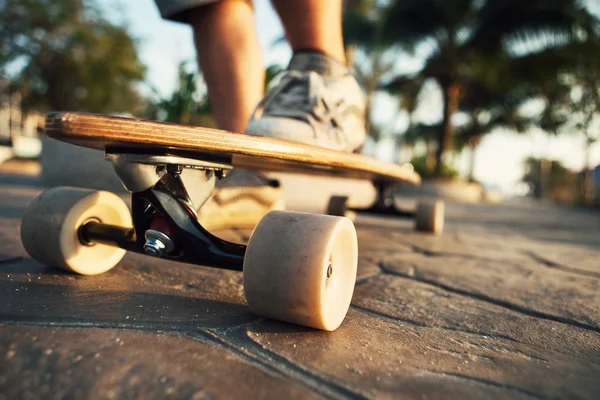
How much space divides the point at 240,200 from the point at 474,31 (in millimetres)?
11466

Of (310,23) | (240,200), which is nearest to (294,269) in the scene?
(310,23)

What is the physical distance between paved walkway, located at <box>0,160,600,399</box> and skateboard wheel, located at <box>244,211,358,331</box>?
4cm

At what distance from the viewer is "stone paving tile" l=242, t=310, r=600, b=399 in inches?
24.0

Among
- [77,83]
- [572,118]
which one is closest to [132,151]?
[77,83]

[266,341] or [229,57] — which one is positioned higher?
[229,57]

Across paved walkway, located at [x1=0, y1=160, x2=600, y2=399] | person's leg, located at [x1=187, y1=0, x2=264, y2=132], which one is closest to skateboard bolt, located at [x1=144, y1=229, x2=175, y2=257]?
paved walkway, located at [x1=0, y1=160, x2=600, y2=399]

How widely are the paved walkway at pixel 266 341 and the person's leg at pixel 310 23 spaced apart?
81 centimetres

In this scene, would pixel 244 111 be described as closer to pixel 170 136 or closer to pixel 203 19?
pixel 203 19

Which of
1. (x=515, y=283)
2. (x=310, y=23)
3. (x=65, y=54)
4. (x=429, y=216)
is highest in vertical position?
(x=65, y=54)

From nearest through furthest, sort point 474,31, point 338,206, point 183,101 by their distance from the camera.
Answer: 1. point 338,206
2. point 183,101
3. point 474,31

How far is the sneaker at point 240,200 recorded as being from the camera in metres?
1.77

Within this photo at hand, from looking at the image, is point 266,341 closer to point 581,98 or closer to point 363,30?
point 363,30

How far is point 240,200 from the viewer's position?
1.91 metres

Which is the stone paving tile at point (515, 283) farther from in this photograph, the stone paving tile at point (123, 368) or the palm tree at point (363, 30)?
the palm tree at point (363, 30)
